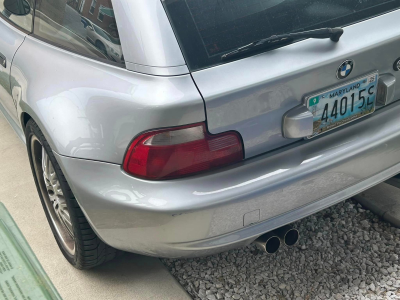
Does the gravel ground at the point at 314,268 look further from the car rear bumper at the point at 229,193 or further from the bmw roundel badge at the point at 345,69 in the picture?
the bmw roundel badge at the point at 345,69

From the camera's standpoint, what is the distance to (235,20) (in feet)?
6.21

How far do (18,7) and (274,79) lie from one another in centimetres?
165

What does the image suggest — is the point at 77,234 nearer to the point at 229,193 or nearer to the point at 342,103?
the point at 229,193

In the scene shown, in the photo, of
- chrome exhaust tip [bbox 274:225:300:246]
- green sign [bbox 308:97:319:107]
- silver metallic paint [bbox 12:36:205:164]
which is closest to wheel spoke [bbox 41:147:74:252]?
silver metallic paint [bbox 12:36:205:164]

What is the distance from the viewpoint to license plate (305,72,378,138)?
197cm

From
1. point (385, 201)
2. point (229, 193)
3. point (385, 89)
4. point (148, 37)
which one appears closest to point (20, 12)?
point (148, 37)

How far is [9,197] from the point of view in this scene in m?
3.31

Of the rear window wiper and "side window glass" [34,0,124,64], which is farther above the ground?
"side window glass" [34,0,124,64]

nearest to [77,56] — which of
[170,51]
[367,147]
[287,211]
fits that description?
[170,51]

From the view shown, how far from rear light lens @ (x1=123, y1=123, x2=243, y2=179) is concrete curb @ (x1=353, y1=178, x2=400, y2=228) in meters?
1.26

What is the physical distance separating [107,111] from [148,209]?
1.36 feet

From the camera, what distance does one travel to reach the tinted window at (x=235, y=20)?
1838mm

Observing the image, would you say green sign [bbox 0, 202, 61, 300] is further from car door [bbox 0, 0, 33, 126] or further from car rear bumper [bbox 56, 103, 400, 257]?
car door [bbox 0, 0, 33, 126]

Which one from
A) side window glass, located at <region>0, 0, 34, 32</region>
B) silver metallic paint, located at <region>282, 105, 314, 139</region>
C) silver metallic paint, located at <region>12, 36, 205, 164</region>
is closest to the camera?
silver metallic paint, located at <region>12, 36, 205, 164</region>
